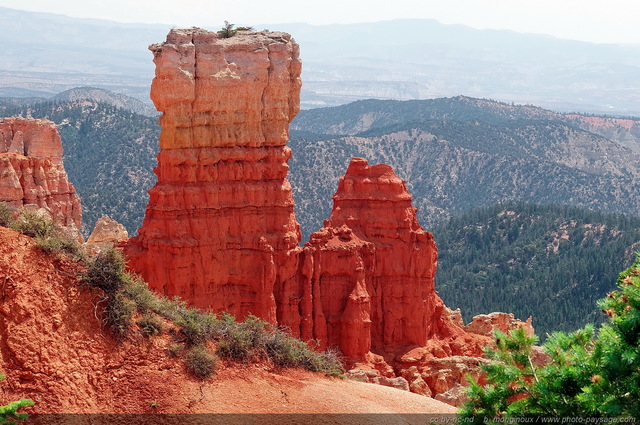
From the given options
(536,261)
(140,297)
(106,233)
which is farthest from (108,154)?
(140,297)

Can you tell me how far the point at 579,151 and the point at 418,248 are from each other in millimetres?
148793

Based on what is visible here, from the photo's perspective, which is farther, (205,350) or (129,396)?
(205,350)

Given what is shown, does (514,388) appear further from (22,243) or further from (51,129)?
(51,129)

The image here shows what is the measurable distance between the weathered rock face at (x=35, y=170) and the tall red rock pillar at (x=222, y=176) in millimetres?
11318

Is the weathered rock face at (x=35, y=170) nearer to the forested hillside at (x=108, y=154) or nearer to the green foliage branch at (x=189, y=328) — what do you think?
the green foliage branch at (x=189, y=328)

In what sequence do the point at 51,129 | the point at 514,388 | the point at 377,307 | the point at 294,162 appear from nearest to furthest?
the point at 514,388, the point at 377,307, the point at 51,129, the point at 294,162

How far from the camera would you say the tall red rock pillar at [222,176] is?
34312 mm

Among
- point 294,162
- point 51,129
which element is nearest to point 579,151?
point 294,162

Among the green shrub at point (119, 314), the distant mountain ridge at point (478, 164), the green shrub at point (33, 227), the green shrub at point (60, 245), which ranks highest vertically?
the green shrub at point (33, 227)

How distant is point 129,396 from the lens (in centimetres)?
2147

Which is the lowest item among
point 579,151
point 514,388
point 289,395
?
point 579,151

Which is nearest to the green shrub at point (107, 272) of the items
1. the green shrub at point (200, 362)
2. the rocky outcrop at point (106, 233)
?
the green shrub at point (200, 362)

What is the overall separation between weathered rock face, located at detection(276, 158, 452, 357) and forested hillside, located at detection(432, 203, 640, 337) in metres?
36.5

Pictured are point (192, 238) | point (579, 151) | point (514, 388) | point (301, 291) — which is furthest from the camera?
point (579, 151)
